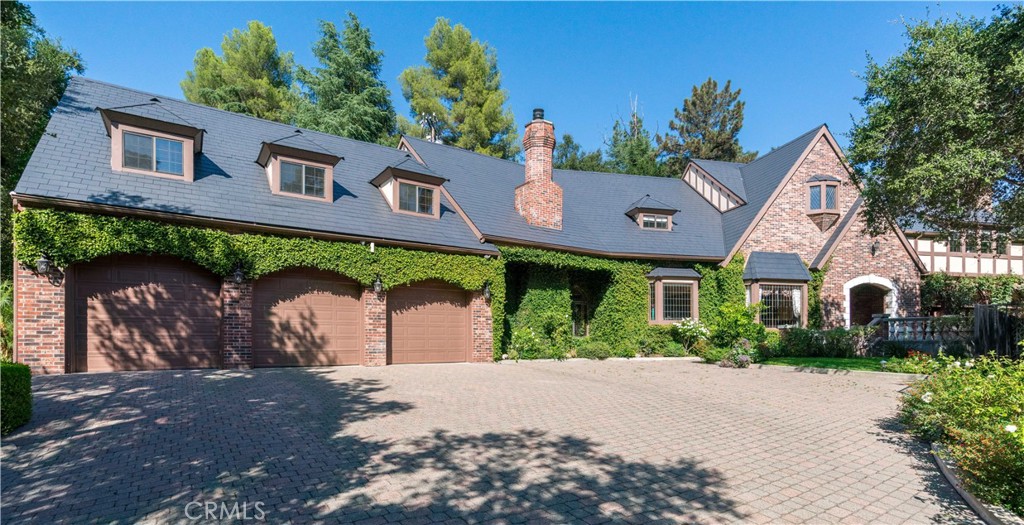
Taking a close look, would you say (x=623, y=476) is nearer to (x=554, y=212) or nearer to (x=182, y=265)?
(x=182, y=265)

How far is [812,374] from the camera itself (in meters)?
13.4

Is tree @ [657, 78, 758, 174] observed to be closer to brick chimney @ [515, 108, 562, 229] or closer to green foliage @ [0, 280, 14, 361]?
brick chimney @ [515, 108, 562, 229]

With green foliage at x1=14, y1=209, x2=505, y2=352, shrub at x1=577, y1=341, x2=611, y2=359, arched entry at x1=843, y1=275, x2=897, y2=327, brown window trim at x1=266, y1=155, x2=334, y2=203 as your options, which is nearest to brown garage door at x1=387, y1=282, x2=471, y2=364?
green foliage at x1=14, y1=209, x2=505, y2=352

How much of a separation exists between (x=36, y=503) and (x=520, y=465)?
4.54m

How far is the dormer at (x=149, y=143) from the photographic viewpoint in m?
12.0

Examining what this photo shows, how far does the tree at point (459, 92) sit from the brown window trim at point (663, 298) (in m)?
18.4

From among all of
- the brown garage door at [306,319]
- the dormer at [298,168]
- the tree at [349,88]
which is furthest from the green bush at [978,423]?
the tree at [349,88]

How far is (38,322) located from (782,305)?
23.2 meters

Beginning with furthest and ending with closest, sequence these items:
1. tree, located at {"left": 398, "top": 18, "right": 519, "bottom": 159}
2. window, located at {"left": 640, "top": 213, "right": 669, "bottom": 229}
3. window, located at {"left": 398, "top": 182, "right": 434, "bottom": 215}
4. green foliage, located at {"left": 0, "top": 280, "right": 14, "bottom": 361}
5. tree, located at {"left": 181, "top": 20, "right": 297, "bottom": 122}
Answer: tree, located at {"left": 398, "top": 18, "right": 519, "bottom": 159}
tree, located at {"left": 181, "top": 20, "right": 297, "bottom": 122}
window, located at {"left": 640, "top": 213, "right": 669, "bottom": 229}
window, located at {"left": 398, "top": 182, "right": 434, "bottom": 215}
green foliage, located at {"left": 0, "top": 280, "right": 14, "bottom": 361}

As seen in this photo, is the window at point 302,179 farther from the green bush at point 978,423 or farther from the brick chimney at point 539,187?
A: the green bush at point 978,423

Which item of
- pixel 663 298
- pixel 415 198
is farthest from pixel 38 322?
pixel 663 298

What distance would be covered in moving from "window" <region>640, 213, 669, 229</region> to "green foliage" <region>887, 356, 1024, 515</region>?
13.4m

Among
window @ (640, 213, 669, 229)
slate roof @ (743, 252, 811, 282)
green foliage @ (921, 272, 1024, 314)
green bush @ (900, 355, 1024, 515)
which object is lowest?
green bush @ (900, 355, 1024, 515)

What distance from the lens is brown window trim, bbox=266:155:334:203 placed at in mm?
14016
